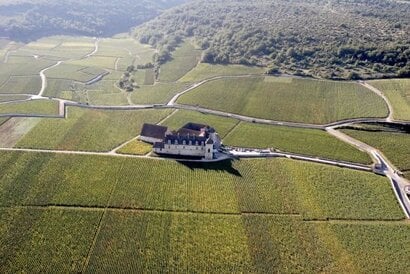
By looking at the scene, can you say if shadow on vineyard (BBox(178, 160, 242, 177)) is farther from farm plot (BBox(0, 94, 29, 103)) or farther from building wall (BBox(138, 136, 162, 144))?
farm plot (BBox(0, 94, 29, 103))

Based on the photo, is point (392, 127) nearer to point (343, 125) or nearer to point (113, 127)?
point (343, 125)

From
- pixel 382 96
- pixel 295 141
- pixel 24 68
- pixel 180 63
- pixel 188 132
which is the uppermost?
pixel 382 96

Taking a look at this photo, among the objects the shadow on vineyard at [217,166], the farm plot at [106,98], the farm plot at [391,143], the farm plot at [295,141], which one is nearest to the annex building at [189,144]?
the shadow on vineyard at [217,166]

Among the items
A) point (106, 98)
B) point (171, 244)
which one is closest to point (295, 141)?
point (171, 244)

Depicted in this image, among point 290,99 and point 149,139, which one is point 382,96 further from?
point 149,139

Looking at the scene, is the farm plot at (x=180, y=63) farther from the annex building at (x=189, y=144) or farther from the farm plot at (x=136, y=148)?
the annex building at (x=189, y=144)

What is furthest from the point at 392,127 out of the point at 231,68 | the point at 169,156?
the point at 231,68
